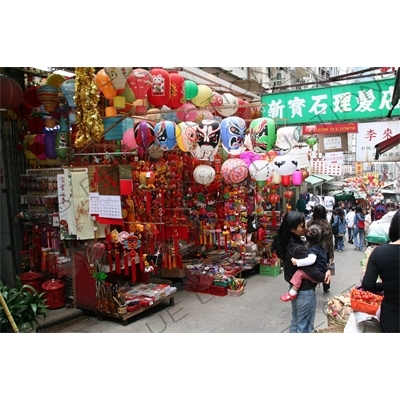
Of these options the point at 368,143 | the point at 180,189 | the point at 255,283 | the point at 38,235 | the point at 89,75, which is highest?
the point at 89,75

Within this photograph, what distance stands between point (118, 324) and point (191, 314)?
→ 4.10ft

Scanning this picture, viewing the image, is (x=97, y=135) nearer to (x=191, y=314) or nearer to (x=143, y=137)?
(x=143, y=137)

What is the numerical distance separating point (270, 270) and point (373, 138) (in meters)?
3.84

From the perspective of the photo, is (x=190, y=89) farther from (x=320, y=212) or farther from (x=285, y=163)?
(x=320, y=212)

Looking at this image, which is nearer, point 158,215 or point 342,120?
point 342,120

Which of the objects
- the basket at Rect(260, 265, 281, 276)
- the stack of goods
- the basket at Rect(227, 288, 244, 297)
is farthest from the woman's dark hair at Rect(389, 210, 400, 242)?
the basket at Rect(260, 265, 281, 276)

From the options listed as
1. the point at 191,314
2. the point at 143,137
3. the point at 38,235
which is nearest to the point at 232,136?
the point at 143,137

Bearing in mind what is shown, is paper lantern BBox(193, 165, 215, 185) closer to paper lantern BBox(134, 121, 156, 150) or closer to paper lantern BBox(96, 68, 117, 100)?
paper lantern BBox(134, 121, 156, 150)

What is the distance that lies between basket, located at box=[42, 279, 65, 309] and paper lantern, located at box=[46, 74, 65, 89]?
10.0ft

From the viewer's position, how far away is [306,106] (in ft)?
21.1

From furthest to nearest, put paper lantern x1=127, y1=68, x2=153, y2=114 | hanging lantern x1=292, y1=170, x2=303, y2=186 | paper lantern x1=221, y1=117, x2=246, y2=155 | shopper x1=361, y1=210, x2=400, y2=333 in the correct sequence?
hanging lantern x1=292, y1=170, x2=303, y2=186, paper lantern x1=221, y1=117, x2=246, y2=155, paper lantern x1=127, y1=68, x2=153, y2=114, shopper x1=361, y1=210, x2=400, y2=333

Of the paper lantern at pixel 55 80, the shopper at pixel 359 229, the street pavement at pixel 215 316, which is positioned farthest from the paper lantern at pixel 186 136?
the shopper at pixel 359 229

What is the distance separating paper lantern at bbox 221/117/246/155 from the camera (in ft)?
17.2

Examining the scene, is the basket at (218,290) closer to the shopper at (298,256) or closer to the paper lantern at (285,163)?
the paper lantern at (285,163)
